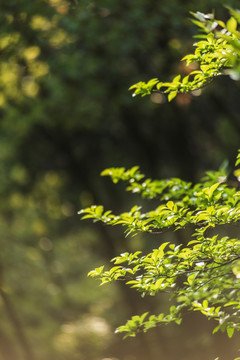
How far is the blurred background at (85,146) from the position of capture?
10.1 metres

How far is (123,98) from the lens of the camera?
1327cm

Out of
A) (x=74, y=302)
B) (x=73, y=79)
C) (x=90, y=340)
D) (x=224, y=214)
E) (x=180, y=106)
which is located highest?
(x=73, y=79)

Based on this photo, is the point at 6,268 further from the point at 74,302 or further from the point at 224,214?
the point at 224,214

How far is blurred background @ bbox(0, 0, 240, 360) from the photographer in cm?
1010

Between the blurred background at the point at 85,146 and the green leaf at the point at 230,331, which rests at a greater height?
the blurred background at the point at 85,146

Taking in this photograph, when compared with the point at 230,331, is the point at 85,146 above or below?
above

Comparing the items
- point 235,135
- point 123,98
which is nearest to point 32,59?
point 123,98

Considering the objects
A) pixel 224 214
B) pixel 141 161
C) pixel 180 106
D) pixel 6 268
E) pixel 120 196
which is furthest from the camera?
pixel 6 268

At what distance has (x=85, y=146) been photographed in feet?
Answer: 52.2

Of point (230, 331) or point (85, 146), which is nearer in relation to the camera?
point (230, 331)

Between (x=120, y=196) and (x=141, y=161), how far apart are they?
7.46 feet

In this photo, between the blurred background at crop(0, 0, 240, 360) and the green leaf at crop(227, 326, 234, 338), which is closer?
the green leaf at crop(227, 326, 234, 338)

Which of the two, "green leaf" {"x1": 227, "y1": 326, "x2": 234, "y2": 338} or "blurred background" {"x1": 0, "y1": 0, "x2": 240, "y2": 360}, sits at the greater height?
"blurred background" {"x1": 0, "y1": 0, "x2": 240, "y2": 360}

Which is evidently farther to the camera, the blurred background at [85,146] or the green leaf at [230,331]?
the blurred background at [85,146]
